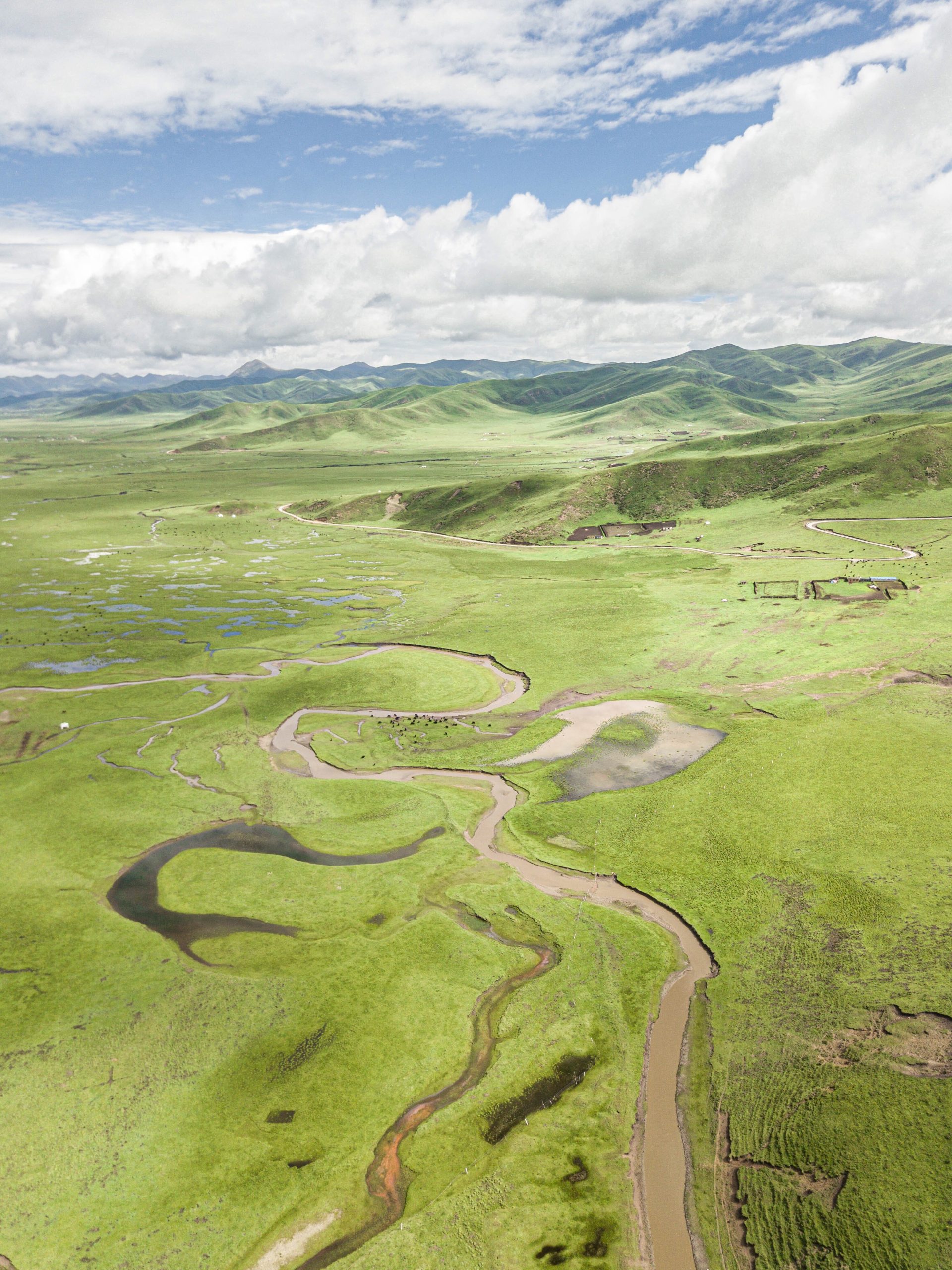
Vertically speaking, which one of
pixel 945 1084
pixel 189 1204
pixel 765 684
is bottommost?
pixel 189 1204

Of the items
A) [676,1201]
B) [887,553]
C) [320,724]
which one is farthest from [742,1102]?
[887,553]

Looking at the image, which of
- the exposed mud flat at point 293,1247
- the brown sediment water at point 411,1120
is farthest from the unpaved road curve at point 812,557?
the exposed mud flat at point 293,1247

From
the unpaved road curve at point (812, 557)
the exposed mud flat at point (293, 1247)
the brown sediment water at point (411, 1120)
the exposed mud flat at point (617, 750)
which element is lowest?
the exposed mud flat at point (293, 1247)

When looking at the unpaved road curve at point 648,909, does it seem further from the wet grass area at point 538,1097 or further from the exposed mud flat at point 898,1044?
the exposed mud flat at point 898,1044

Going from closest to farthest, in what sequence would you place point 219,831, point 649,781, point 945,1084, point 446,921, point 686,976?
point 945,1084, point 686,976, point 446,921, point 219,831, point 649,781

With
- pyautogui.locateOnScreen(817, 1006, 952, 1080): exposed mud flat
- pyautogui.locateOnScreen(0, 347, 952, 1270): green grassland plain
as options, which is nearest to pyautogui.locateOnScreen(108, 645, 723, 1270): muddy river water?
pyautogui.locateOnScreen(0, 347, 952, 1270): green grassland plain

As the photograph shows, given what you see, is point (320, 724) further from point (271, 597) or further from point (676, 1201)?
point (271, 597)

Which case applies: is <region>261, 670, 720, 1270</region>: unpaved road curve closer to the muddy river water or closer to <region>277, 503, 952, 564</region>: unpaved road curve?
the muddy river water
